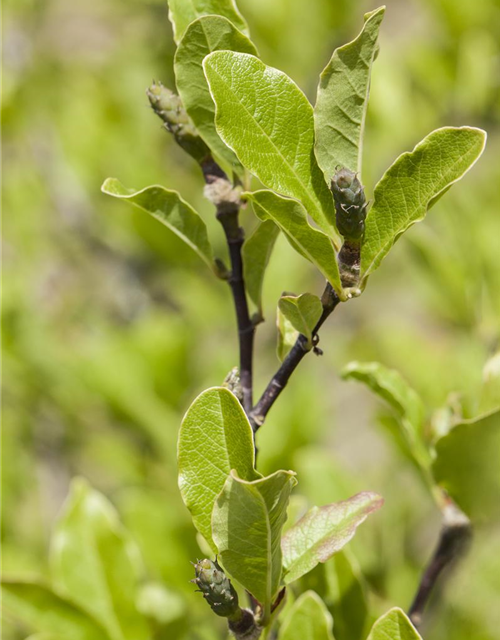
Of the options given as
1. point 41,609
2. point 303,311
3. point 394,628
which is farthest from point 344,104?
point 41,609

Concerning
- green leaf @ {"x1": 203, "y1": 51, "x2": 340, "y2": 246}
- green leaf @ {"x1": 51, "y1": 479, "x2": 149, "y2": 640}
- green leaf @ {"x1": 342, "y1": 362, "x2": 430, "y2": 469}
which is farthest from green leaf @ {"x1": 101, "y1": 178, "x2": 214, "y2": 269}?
green leaf @ {"x1": 51, "y1": 479, "x2": 149, "y2": 640}

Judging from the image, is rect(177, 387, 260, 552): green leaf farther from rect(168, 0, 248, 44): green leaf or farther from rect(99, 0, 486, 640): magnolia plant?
rect(168, 0, 248, 44): green leaf

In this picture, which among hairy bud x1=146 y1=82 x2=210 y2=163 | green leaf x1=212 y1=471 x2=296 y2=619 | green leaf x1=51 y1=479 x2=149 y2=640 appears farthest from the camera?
green leaf x1=51 y1=479 x2=149 y2=640

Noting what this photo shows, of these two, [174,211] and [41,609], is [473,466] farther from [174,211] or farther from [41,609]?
[41,609]

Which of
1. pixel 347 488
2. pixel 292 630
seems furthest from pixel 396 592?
pixel 292 630

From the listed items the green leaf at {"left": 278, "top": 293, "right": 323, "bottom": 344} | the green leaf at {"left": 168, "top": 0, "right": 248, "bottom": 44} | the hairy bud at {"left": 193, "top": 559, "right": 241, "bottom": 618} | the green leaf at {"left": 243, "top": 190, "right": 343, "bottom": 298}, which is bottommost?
the hairy bud at {"left": 193, "top": 559, "right": 241, "bottom": 618}

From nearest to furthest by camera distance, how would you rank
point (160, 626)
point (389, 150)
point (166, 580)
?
point (160, 626) < point (166, 580) < point (389, 150)

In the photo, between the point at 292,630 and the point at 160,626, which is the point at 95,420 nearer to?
the point at 160,626
